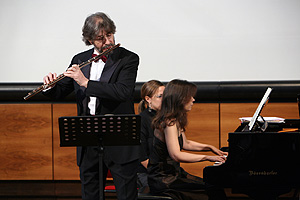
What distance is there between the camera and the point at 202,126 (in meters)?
4.56

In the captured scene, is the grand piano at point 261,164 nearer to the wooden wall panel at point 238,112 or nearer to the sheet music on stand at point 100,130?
the sheet music on stand at point 100,130

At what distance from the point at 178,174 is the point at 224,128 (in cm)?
174

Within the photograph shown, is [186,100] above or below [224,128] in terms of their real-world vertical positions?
above

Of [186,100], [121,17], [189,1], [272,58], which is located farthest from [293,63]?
[186,100]

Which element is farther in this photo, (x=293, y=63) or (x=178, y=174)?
(x=293, y=63)

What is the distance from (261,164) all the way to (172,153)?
0.56m

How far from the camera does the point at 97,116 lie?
7.34ft

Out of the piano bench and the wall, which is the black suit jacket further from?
the wall

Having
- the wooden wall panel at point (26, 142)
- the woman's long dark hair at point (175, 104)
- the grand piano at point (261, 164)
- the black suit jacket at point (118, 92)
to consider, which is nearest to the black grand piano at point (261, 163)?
the grand piano at point (261, 164)

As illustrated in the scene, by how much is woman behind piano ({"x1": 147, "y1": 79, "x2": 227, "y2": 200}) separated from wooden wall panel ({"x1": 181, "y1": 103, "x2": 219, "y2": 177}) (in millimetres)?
1568

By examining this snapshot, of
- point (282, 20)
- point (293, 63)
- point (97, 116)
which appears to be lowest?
point (97, 116)

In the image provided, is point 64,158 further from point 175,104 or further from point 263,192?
point 263,192

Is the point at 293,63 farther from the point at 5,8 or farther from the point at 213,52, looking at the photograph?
the point at 5,8

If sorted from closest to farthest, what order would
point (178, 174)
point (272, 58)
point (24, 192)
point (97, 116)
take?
point (97, 116) < point (178, 174) < point (24, 192) < point (272, 58)
